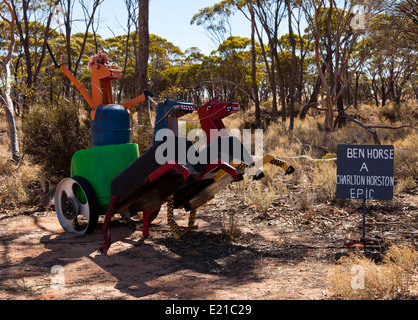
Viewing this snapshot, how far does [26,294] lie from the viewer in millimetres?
3488

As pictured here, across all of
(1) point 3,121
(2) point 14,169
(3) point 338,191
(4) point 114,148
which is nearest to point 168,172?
(4) point 114,148

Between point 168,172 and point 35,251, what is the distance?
6.42 ft

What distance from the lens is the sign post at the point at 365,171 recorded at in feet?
16.6

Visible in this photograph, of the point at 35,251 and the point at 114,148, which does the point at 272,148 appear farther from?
the point at 35,251

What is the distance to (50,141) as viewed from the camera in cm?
809

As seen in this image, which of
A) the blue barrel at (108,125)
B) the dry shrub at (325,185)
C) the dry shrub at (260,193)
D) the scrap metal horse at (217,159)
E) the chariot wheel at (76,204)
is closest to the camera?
the scrap metal horse at (217,159)

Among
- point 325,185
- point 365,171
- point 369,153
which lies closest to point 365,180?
point 365,171

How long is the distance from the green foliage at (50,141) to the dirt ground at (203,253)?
1266mm

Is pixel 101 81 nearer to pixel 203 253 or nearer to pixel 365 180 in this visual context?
pixel 203 253

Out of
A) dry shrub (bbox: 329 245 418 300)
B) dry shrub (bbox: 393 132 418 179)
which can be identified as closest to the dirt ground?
dry shrub (bbox: 329 245 418 300)

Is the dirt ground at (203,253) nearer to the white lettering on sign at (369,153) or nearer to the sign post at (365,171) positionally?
the sign post at (365,171)

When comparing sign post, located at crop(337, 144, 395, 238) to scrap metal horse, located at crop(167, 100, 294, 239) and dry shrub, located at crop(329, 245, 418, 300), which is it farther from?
dry shrub, located at crop(329, 245, 418, 300)

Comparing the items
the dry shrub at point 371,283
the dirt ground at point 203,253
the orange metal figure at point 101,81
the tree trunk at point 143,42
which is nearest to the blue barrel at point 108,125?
the orange metal figure at point 101,81

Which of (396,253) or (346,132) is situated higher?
(346,132)
